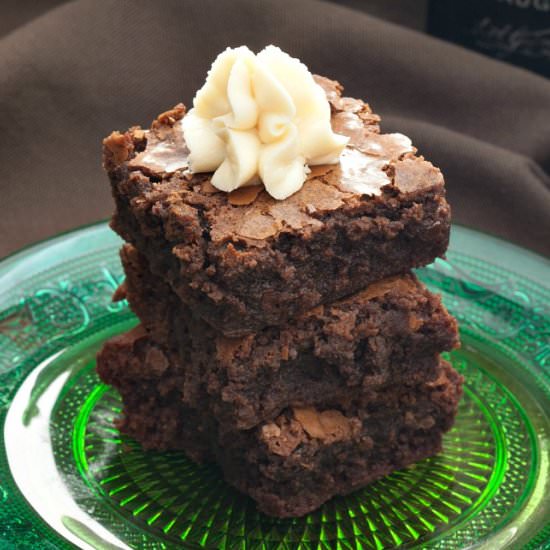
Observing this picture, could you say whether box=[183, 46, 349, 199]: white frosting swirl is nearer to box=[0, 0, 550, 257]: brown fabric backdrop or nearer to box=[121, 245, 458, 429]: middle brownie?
box=[121, 245, 458, 429]: middle brownie

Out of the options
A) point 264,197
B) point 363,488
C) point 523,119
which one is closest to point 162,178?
point 264,197

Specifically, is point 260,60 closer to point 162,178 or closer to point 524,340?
point 162,178

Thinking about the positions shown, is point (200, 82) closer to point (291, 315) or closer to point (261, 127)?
point (261, 127)

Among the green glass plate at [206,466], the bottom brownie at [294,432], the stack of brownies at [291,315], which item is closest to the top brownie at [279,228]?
the stack of brownies at [291,315]

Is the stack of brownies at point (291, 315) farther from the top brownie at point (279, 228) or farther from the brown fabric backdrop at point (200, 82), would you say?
the brown fabric backdrop at point (200, 82)

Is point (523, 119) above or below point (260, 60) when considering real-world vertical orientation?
below
